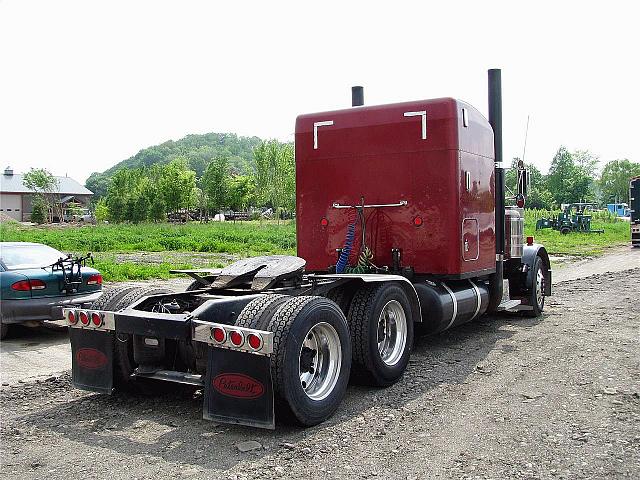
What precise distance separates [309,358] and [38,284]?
5330 millimetres

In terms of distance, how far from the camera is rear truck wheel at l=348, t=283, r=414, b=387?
249 inches

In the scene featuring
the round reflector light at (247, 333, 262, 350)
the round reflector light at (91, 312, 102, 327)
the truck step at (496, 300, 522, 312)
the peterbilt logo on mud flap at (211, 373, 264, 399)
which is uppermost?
the round reflector light at (91, 312, 102, 327)

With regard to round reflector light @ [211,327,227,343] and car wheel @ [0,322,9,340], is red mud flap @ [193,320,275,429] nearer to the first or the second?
round reflector light @ [211,327,227,343]

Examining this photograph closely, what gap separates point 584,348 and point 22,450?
6.31m

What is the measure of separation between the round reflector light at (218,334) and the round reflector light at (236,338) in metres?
0.06

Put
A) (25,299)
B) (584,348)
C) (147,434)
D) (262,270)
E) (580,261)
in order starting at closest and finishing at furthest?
1. (147,434)
2. (262,270)
3. (584,348)
4. (25,299)
5. (580,261)

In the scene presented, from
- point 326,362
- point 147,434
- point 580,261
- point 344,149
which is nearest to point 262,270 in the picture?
point 326,362

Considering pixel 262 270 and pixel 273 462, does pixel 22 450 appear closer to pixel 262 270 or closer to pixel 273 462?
pixel 273 462

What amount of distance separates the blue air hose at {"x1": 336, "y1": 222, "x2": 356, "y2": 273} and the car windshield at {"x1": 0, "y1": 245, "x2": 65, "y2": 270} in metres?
4.54

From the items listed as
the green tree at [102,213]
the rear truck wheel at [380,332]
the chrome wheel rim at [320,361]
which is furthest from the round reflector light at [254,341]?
the green tree at [102,213]

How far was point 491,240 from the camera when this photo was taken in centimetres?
938

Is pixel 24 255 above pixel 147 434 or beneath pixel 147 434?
above

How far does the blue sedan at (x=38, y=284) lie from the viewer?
9.10 m

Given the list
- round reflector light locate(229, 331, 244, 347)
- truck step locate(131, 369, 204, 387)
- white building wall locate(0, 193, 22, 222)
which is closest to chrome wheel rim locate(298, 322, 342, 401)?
round reflector light locate(229, 331, 244, 347)
